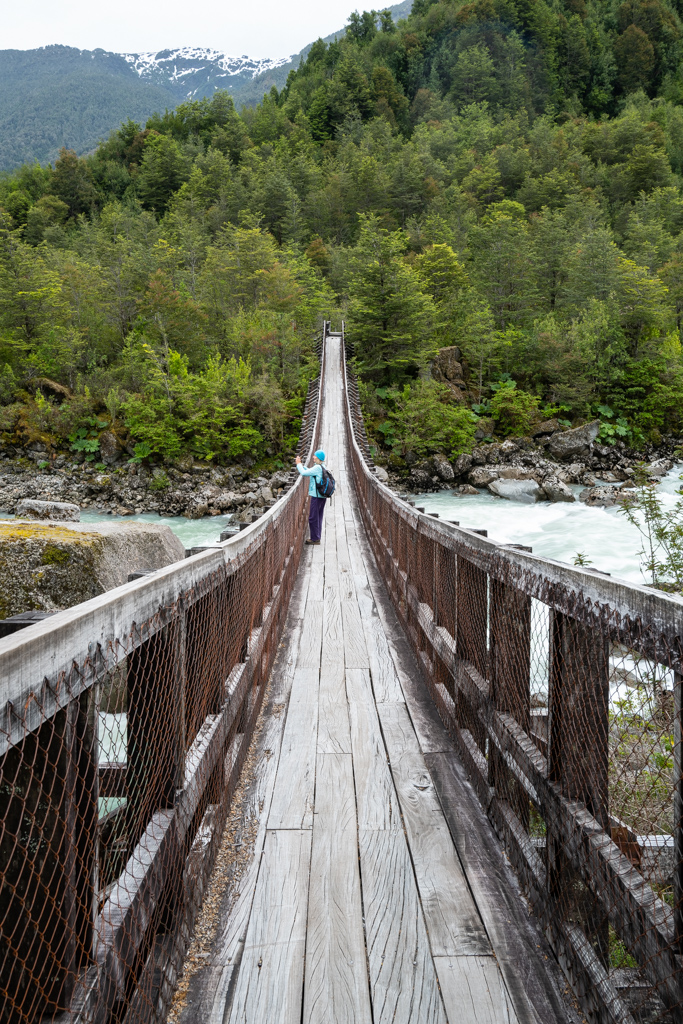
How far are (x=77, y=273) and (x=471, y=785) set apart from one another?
41.6 m

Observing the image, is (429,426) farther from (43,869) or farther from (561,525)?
(43,869)

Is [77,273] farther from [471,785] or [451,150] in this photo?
[451,150]

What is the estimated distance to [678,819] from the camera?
1313mm

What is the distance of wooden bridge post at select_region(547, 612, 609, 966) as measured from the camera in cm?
180

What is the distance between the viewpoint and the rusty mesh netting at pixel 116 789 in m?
1.12

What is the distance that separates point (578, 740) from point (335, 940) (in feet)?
3.83

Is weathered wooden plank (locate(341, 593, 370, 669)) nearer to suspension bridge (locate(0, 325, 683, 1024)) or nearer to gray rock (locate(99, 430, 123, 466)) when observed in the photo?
suspension bridge (locate(0, 325, 683, 1024))

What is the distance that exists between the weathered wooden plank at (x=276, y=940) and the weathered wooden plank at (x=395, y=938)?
0.25 m

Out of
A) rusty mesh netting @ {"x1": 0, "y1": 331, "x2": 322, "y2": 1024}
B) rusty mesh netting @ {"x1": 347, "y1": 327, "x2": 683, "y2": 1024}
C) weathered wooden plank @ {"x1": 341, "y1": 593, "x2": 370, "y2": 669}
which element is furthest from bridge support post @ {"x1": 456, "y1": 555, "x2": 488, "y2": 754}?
weathered wooden plank @ {"x1": 341, "y1": 593, "x2": 370, "y2": 669}

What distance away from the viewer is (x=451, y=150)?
70312 mm

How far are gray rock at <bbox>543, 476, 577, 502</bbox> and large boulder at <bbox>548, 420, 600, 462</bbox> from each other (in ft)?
16.2

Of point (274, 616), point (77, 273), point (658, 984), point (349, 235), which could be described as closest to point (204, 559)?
point (658, 984)

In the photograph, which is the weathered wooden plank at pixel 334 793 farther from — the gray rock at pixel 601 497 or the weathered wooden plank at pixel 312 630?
the gray rock at pixel 601 497

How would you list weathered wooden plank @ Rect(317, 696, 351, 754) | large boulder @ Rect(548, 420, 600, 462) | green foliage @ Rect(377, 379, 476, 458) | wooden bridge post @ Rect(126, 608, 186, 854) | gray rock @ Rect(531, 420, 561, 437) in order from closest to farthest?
wooden bridge post @ Rect(126, 608, 186, 854), weathered wooden plank @ Rect(317, 696, 351, 754), large boulder @ Rect(548, 420, 600, 462), green foliage @ Rect(377, 379, 476, 458), gray rock @ Rect(531, 420, 561, 437)
